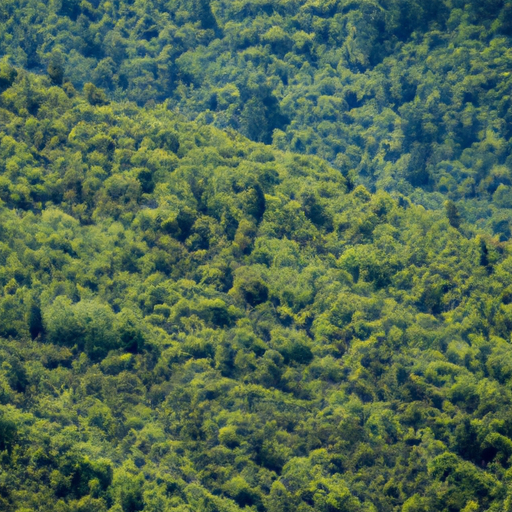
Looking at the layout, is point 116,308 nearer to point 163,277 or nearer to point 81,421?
point 163,277

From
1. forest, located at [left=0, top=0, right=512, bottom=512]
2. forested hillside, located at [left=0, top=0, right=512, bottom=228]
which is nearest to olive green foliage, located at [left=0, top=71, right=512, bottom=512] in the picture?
forest, located at [left=0, top=0, right=512, bottom=512]

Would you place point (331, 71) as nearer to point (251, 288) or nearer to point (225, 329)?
point (251, 288)

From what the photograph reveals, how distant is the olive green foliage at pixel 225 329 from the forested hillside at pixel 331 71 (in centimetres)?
1411

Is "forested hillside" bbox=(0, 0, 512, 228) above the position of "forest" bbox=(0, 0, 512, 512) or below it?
above

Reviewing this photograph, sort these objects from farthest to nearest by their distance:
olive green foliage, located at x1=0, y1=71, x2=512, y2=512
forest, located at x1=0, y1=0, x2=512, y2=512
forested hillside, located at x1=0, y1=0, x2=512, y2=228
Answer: forested hillside, located at x1=0, y1=0, x2=512, y2=228
forest, located at x1=0, y1=0, x2=512, y2=512
olive green foliage, located at x1=0, y1=71, x2=512, y2=512

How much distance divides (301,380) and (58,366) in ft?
35.3

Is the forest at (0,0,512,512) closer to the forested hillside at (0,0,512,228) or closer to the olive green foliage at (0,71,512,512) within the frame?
the olive green foliage at (0,71,512,512)

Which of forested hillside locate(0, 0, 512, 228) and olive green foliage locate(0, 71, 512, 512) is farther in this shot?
forested hillside locate(0, 0, 512, 228)

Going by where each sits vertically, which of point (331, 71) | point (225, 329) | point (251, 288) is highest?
point (331, 71)

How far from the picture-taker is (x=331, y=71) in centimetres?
9500

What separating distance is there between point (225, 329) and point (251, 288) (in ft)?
10.9

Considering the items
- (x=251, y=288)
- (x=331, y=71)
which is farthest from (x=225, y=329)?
(x=331, y=71)

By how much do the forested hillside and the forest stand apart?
225 mm

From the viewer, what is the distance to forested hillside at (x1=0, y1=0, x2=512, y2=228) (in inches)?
3447
